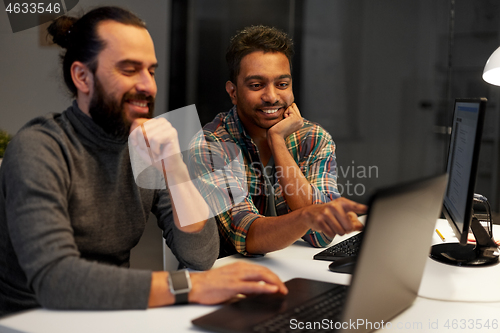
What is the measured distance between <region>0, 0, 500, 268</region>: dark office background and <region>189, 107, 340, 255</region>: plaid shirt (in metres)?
1.73

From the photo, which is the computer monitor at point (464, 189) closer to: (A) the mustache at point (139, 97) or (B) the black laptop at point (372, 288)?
(B) the black laptop at point (372, 288)

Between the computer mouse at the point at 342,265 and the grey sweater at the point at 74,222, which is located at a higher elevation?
the grey sweater at the point at 74,222

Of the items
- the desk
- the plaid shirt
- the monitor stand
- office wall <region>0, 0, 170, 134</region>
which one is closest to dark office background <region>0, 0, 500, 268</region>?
office wall <region>0, 0, 170, 134</region>

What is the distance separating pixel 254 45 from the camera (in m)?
1.85

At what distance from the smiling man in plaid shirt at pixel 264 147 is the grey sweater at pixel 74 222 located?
0.34 metres

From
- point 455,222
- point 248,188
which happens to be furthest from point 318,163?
point 455,222

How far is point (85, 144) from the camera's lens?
3.80 feet

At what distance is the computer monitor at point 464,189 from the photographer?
3.57ft

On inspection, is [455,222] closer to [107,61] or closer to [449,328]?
[449,328]

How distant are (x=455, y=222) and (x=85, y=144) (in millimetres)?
970

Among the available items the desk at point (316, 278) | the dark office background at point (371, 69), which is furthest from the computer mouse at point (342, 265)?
the dark office background at point (371, 69)

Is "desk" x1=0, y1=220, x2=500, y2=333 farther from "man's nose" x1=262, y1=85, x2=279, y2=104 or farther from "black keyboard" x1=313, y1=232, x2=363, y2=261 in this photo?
"man's nose" x1=262, y1=85, x2=279, y2=104

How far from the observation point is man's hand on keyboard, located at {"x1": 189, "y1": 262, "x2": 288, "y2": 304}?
932mm

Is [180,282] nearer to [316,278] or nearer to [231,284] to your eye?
[231,284]
